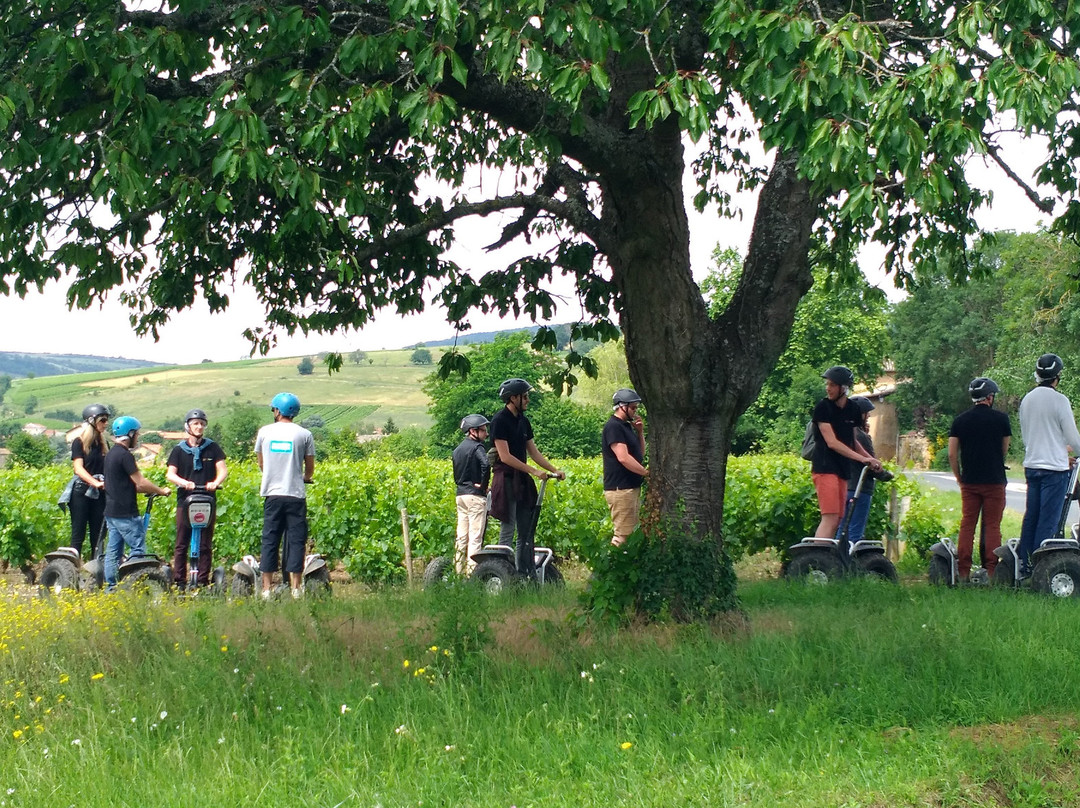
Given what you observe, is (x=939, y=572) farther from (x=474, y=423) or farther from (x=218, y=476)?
(x=218, y=476)

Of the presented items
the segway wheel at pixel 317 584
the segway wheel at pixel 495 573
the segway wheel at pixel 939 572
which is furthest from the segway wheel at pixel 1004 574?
the segway wheel at pixel 317 584

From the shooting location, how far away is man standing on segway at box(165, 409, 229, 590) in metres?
10.6

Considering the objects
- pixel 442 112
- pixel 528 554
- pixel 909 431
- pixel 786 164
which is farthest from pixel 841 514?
pixel 909 431

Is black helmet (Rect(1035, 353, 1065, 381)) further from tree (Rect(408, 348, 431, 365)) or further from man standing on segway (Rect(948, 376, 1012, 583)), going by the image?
tree (Rect(408, 348, 431, 365))

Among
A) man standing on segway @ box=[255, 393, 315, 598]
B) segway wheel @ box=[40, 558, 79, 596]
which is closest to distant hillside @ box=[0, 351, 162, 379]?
segway wheel @ box=[40, 558, 79, 596]

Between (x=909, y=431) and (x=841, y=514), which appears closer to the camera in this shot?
(x=841, y=514)

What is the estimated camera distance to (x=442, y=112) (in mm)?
5691

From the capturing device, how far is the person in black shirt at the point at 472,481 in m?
10.8

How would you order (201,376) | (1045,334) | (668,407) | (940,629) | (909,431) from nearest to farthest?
(940,629)
(668,407)
(1045,334)
(909,431)
(201,376)

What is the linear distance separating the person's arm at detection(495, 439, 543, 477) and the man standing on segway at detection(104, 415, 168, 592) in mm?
3335

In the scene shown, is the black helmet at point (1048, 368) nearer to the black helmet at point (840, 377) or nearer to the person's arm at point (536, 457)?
the black helmet at point (840, 377)

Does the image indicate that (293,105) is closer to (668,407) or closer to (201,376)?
(668,407)

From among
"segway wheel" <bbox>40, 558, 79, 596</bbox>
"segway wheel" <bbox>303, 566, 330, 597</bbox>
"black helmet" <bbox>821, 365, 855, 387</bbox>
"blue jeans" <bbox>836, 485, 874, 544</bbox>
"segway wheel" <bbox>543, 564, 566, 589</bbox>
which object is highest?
"black helmet" <bbox>821, 365, 855, 387</bbox>

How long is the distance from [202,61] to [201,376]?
103 m
